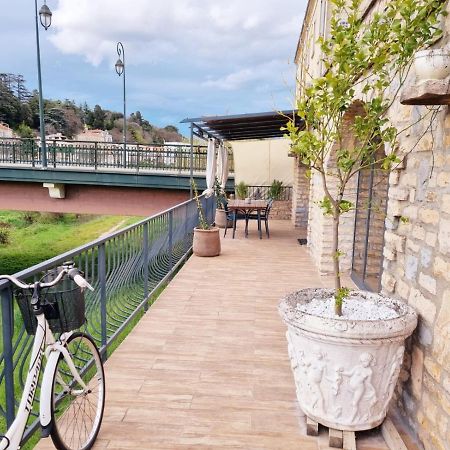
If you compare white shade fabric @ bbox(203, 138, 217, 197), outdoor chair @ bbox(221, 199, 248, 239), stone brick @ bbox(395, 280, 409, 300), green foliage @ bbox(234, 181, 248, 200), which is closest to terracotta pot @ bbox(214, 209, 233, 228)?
outdoor chair @ bbox(221, 199, 248, 239)

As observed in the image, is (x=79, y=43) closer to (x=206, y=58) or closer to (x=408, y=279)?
(x=206, y=58)

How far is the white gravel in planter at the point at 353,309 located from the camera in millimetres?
2277

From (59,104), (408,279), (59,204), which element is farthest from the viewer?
(59,104)

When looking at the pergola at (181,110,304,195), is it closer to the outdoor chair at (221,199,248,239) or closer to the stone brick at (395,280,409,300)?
the outdoor chair at (221,199,248,239)

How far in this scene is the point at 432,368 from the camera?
2.04m

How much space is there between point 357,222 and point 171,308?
114 inches

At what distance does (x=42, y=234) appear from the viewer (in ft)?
86.5

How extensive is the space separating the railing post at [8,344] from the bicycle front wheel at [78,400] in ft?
0.65

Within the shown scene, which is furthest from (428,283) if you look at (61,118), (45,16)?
(61,118)

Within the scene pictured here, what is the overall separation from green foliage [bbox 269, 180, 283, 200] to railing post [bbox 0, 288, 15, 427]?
450 inches

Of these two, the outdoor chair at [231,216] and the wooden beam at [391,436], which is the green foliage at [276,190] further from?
the wooden beam at [391,436]

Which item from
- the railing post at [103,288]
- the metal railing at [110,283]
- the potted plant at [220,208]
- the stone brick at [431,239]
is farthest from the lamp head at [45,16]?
the stone brick at [431,239]

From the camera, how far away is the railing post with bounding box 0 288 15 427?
1783mm

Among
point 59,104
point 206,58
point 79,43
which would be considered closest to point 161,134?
point 59,104
